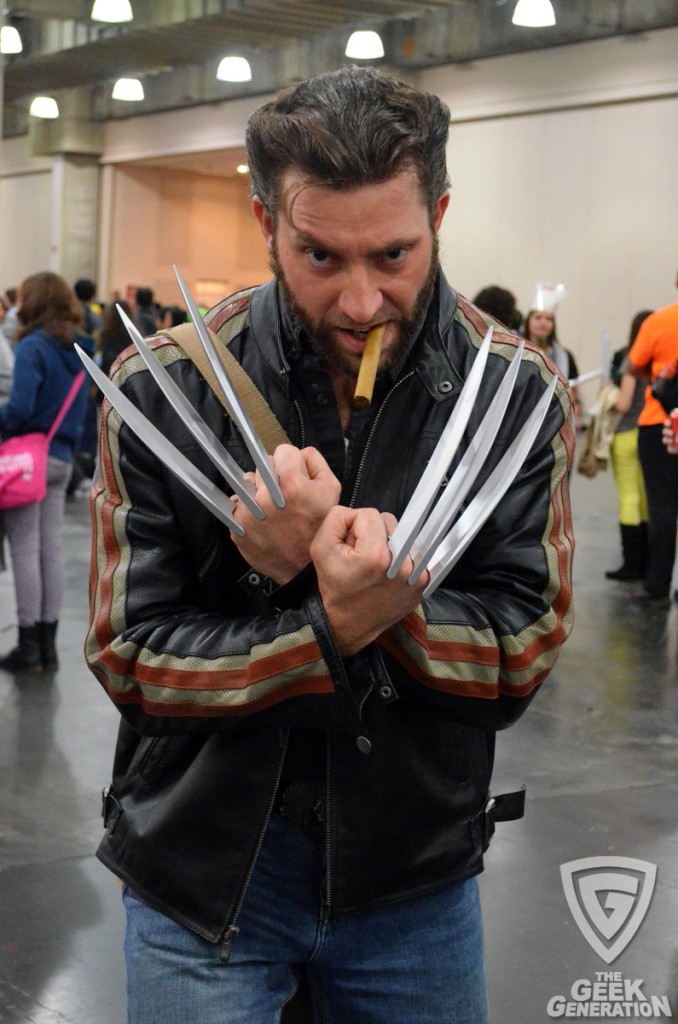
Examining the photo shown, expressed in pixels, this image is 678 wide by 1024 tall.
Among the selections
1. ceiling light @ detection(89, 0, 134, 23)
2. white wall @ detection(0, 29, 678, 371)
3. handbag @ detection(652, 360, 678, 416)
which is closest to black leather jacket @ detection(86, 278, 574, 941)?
handbag @ detection(652, 360, 678, 416)

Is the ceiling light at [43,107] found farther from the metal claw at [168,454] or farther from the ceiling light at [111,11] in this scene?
the metal claw at [168,454]

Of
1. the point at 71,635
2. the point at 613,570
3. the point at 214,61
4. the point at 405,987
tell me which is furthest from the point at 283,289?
the point at 214,61

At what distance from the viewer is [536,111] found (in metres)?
17.3

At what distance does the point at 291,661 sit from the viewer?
1.46 meters

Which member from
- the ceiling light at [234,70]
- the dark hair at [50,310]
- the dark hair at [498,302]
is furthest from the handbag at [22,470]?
the ceiling light at [234,70]

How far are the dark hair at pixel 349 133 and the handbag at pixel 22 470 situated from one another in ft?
14.8

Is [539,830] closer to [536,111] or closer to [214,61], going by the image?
[536,111]

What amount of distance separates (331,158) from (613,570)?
25.6 ft

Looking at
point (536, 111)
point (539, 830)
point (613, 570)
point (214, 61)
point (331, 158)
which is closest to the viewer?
point (331, 158)

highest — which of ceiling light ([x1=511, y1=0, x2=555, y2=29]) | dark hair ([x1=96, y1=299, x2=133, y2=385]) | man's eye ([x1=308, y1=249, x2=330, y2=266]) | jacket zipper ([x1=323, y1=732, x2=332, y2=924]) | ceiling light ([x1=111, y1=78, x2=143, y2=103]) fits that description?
ceiling light ([x1=511, y1=0, x2=555, y2=29])

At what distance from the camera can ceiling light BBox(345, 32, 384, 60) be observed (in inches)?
608

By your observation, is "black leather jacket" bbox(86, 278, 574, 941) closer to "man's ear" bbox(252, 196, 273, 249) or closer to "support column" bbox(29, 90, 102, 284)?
"man's ear" bbox(252, 196, 273, 249)

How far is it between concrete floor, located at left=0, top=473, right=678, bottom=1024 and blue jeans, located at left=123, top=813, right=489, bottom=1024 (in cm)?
167

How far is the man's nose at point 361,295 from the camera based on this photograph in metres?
1.50
